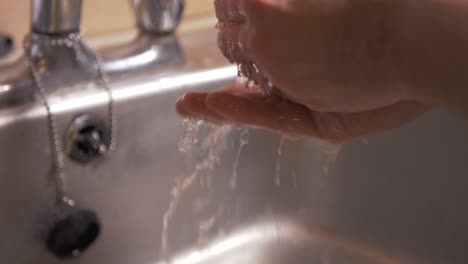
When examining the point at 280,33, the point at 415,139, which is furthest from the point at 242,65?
the point at 415,139

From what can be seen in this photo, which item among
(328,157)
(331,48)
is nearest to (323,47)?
(331,48)

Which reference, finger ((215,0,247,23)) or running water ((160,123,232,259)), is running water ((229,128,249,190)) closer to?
running water ((160,123,232,259))

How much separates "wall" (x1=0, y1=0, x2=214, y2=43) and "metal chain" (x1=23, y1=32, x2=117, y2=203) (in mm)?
104

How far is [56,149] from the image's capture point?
1.74ft

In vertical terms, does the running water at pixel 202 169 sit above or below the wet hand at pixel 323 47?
below

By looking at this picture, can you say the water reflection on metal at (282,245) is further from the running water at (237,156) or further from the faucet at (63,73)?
the faucet at (63,73)

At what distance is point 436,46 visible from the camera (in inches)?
12.9

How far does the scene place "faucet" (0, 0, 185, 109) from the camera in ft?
1.72

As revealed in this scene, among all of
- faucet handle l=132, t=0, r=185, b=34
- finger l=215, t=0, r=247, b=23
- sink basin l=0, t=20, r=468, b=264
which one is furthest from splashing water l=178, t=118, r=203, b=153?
finger l=215, t=0, r=247, b=23

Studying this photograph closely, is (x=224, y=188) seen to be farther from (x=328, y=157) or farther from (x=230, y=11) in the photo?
(x=230, y=11)

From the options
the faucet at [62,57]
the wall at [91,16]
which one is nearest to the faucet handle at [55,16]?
the faucet at [62,57]

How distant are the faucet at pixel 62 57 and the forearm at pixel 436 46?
296 millimetres

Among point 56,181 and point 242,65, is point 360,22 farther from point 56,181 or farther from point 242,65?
point 56,181

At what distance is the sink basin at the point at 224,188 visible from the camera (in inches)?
21.2
